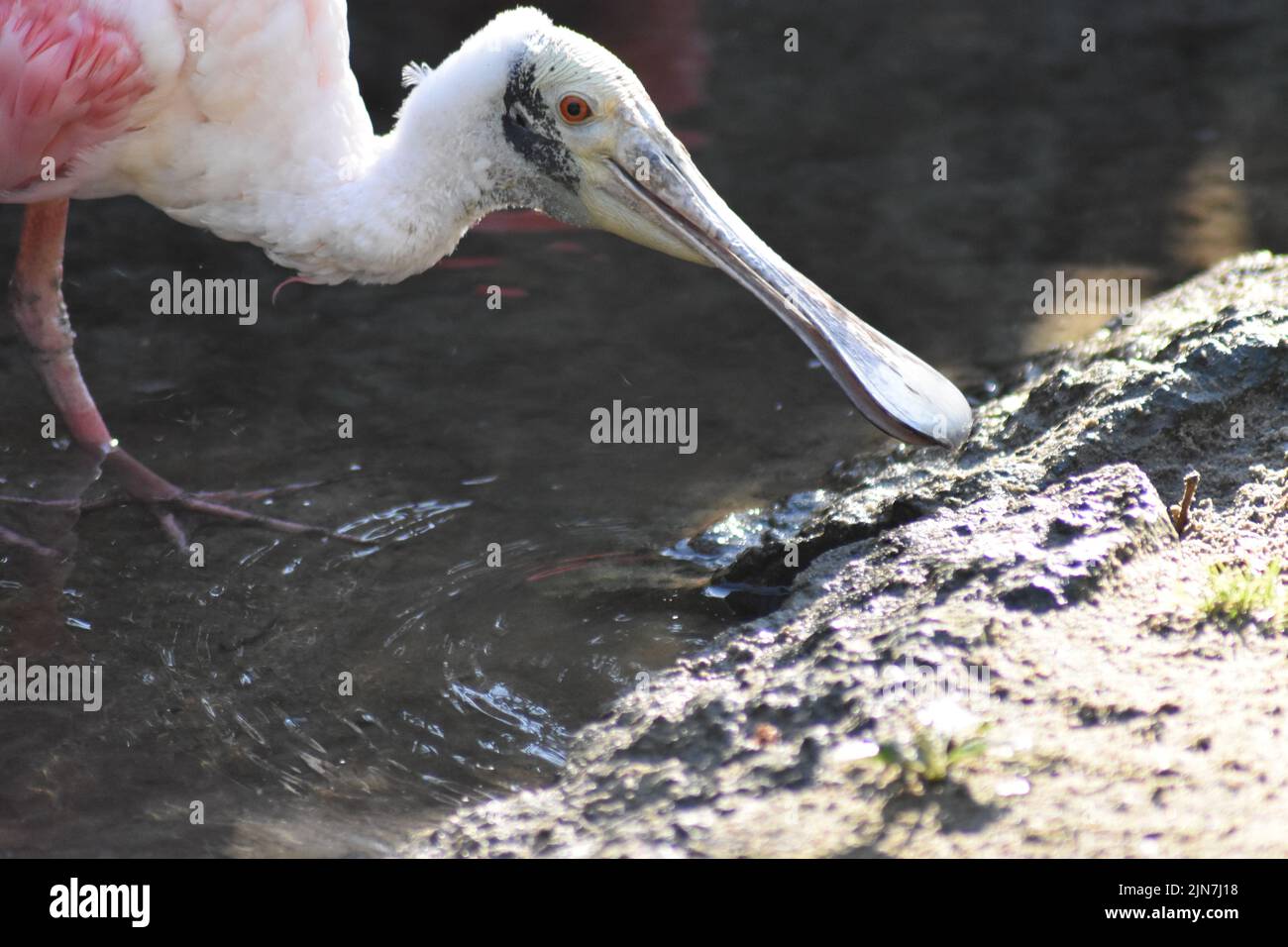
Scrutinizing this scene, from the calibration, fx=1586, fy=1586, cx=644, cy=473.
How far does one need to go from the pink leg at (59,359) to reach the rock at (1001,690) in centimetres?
210

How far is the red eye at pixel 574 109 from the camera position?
442cm

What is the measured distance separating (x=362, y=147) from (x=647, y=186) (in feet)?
3.01

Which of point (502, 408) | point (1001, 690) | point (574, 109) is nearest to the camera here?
point (1001, 690)

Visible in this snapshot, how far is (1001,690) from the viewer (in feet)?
10.5

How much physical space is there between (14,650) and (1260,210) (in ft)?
20.1

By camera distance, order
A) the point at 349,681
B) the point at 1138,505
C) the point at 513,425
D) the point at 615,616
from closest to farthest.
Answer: the point at 1138,505, the point at 349,681, the point at 615,616, the point at 513,425

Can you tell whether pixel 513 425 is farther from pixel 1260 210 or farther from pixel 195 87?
pixel 1260 210

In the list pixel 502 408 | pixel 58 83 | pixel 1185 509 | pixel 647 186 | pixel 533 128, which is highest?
pixel 58 83

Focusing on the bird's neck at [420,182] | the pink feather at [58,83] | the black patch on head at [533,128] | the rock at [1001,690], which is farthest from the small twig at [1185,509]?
the pink feather at [58,83]

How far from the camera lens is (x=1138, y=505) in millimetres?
3674

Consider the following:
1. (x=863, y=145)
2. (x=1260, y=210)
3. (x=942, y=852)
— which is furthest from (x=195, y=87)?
(x=1260, y=210)

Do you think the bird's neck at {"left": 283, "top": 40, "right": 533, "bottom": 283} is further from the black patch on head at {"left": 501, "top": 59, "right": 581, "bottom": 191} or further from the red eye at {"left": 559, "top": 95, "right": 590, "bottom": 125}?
the red eye at {"left": 559, "top": 95, "right": 590, "bottom": 125}

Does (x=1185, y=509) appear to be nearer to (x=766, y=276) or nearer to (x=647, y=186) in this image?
(x=766, y=276)

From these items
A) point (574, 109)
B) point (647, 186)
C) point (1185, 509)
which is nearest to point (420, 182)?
point (574, 109)
